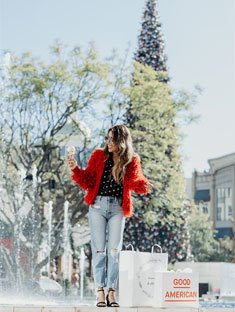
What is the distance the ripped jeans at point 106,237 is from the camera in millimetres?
6043

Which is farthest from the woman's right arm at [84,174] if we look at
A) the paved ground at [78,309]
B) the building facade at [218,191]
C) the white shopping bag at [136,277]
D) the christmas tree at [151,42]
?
the building facade at [218,191]

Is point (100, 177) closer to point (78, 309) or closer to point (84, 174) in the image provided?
point (84, 174)

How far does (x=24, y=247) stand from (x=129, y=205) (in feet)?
66.0

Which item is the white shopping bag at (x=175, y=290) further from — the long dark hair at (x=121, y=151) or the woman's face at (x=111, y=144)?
the woman's face at (x=111, y=144)

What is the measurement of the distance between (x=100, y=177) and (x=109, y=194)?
0.13 m

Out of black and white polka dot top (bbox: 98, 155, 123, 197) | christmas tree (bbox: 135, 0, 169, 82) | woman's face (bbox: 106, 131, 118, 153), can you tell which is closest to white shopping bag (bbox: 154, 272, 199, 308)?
black and white polka dot top (bbox: 98, 155, 123, 197)

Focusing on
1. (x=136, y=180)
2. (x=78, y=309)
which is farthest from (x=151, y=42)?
(x=78, y=309)

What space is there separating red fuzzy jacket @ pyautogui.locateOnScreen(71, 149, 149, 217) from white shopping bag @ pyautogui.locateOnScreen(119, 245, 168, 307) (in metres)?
0.32

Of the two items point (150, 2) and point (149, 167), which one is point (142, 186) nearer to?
point (149, 167)

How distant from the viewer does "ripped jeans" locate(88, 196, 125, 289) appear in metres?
6.04

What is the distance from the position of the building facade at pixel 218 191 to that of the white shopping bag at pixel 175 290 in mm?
48922

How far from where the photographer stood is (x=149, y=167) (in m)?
25.4

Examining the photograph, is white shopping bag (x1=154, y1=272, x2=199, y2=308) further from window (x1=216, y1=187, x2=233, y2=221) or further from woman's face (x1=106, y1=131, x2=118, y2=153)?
window (x1=216, y1=187, x2=233, y2=221)

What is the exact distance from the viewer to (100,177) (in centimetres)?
612
